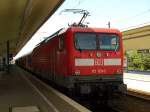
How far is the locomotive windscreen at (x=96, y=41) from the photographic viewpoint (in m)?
14.3

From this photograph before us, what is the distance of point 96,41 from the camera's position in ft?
48.0

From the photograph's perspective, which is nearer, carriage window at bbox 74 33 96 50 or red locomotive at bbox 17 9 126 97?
red locomotive at bbox 17 9 126 97

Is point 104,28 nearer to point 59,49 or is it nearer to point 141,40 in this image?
point 59,49

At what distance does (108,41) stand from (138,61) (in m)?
24.5

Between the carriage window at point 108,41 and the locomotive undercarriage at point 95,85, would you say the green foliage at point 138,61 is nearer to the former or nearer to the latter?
the carriage window at point 108,41

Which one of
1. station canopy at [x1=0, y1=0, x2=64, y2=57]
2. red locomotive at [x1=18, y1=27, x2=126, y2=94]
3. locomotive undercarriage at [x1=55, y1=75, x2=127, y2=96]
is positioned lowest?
locomotive undercarriage at [x1=55, y1=75, x2=127, y2=96]

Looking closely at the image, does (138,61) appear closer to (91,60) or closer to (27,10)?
(27,10)

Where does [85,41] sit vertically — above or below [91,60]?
above

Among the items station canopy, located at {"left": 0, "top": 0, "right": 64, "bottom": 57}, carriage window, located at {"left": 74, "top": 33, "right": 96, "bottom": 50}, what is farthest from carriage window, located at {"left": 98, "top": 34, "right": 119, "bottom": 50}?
station canopy, located at {"left": 0, "top": 0, "right": 64, "bottom": 57}

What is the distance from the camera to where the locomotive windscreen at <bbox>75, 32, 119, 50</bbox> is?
563 inches

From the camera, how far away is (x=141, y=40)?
→ 32.2 meters

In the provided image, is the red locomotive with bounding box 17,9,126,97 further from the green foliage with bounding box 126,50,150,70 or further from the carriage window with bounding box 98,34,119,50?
the green foliage with bounding box 126,50,150,70

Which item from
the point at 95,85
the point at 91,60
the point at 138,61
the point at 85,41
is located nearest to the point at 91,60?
the point at 91,60

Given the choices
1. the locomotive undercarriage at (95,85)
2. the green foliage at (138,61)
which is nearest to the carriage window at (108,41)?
the locomotive undercarriage at (95,85)
